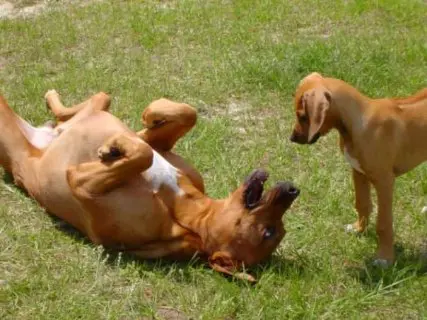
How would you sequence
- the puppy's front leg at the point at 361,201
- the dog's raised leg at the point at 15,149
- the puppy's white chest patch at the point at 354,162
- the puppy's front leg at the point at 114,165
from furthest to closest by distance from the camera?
the dog's raised leg at the point at 15,149 < the puppy's front leg at the point at 361,201 < the puppy's white chest patch at the point at 354,162 < the puppy's front leg at the point at 114,165

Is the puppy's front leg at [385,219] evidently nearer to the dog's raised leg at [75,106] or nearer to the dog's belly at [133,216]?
the dog's belly at [133,216]

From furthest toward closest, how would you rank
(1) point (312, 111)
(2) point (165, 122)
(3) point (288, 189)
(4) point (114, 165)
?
1. (2) point (165, 122)
2. (4) point (114, 165)
3. (1) point (312, 111)
4. (3) point (288, 189)

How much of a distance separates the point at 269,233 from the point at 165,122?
1.07 m

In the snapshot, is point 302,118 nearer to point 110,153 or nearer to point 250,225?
point 250,225

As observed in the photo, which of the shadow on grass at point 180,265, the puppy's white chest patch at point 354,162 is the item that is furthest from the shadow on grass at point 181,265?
the puppy's white chest patch at point 354,162

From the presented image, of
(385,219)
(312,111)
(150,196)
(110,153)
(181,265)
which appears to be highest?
(312,111)

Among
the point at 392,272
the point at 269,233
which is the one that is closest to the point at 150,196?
the point at 269,233

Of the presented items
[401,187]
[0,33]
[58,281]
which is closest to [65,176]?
[58,281]

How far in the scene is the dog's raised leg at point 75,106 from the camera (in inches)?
209

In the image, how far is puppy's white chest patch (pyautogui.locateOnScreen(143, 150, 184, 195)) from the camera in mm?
4629

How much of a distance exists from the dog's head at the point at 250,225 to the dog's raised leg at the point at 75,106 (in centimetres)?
130

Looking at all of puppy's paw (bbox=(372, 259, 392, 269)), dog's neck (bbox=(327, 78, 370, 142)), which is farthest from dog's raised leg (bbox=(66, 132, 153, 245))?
puppy's paw (bbox=(372, 259, 392, 269))

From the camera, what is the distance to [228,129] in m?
6.18

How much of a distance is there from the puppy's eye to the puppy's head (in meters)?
0.49
